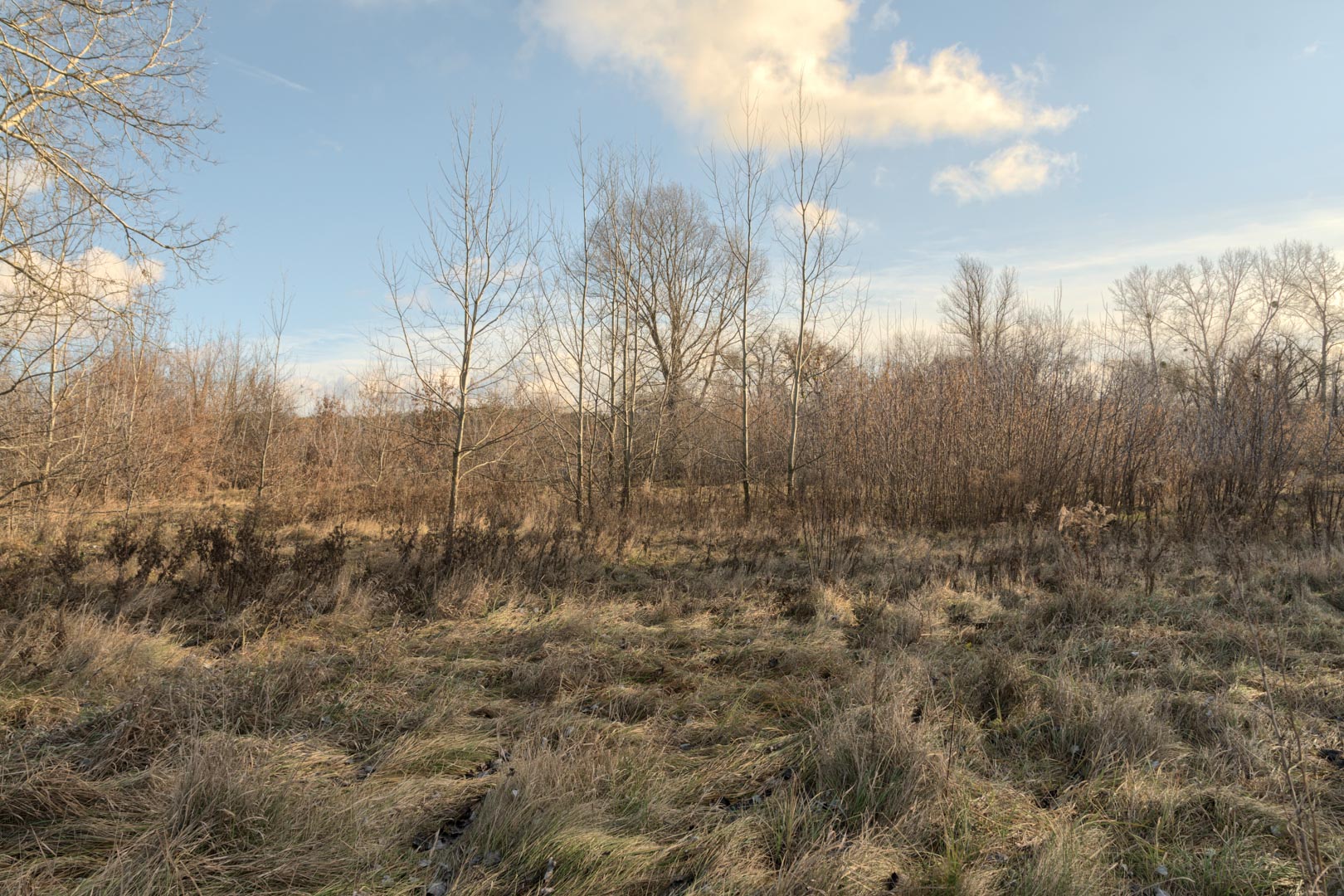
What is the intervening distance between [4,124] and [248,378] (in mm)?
15754

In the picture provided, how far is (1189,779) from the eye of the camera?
2797 mm

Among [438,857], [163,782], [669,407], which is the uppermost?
[669,407]

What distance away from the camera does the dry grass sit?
2.18m

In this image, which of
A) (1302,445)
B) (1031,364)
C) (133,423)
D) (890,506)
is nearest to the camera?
(1302,445)

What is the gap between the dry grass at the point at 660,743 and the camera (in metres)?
2.18

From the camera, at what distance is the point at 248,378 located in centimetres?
1930

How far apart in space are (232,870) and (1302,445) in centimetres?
1265

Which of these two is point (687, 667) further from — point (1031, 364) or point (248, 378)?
point (248, 378)

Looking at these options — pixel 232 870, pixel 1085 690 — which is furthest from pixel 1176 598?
pixel 232 870

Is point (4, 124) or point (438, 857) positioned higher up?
point (4, 124)

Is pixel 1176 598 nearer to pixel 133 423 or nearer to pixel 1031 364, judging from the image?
pixel 1031 364

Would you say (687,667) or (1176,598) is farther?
(1176,598)

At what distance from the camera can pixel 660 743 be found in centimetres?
315

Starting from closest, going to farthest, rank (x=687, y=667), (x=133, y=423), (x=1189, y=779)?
(x=1189, y=779) → (x=687, y=667) → (x=133, y=423)
